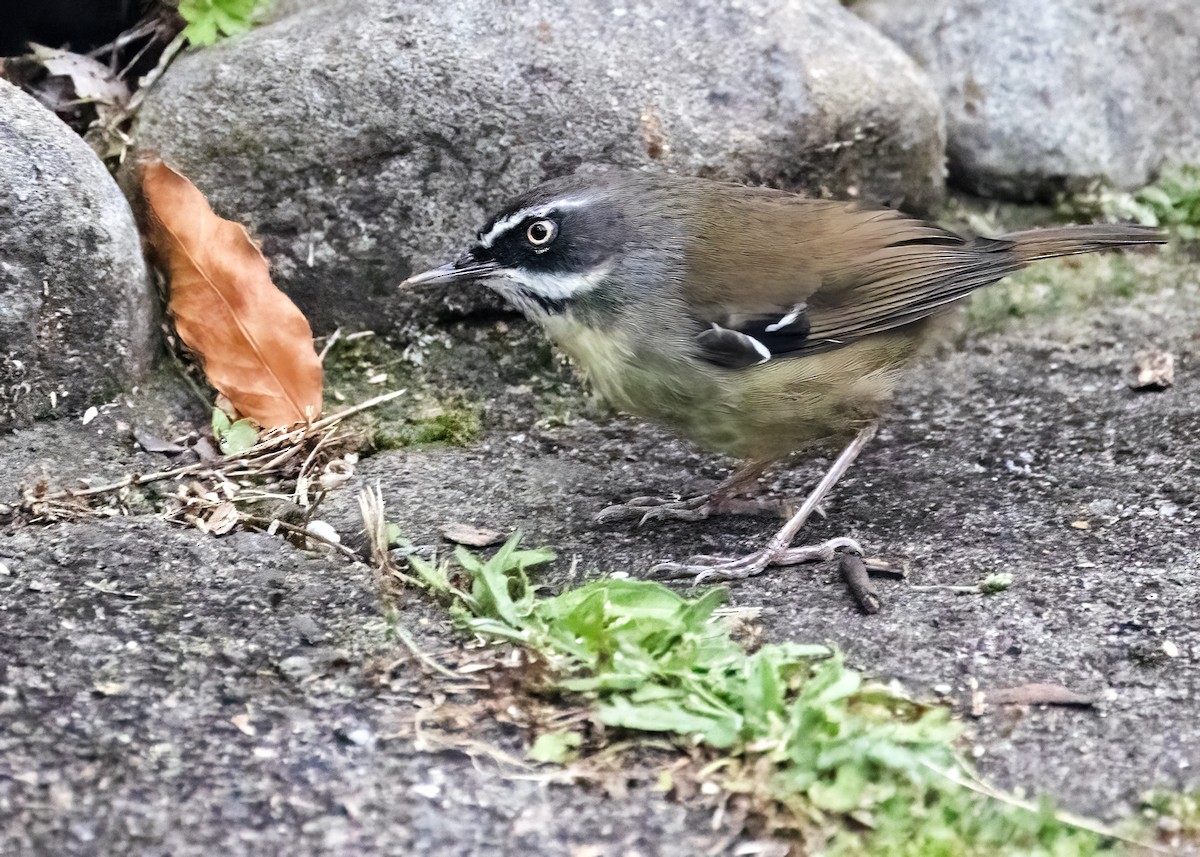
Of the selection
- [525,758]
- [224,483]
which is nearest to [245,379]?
[224,483]

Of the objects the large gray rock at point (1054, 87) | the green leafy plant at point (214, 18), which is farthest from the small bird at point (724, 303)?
the large gray rock at point (1054, 87)

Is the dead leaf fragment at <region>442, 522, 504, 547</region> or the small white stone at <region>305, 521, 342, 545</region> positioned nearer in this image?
the small white stone at <region>305, 521, 342, 545</region>

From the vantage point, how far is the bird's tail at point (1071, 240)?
171 inches

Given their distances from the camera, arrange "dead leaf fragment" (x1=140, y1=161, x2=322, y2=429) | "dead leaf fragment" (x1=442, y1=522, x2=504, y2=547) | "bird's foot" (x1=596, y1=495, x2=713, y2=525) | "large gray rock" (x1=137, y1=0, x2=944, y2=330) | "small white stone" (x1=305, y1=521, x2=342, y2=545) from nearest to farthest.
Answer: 1. "small white stone" (x1=305, y1=521, x2=342, y2=545)
2. "dead leaf fragment" (x1=442, y1=522, x2=504, y2=547)
3. "bird's foot" (x1=596, y1=495, x2=713, y2=525)
4. "dead leaf fragment" (x1=140, y1=161, x2=322, y2=429)
5. "large gray rock" (x1=137, y1=0, x2=944, y2=330)

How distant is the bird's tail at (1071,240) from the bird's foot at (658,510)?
1.41 m

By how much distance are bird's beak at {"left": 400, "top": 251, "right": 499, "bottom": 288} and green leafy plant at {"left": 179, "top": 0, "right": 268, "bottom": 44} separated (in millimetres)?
1467

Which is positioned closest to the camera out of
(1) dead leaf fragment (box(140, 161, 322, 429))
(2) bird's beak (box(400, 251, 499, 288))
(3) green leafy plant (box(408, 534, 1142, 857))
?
(3) green leafy plant (box(408, 534, 1142, 857))

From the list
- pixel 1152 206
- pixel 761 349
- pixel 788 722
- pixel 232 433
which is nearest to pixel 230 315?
pixel 232 433

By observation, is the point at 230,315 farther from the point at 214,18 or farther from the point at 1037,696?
the point at 1037,696

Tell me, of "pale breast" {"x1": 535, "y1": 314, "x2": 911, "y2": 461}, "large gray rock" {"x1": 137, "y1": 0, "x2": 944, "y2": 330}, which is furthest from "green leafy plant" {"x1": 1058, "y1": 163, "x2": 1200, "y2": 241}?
"pale breast" {"x1": 535, "y1": 314, "x2": 911, "y2": 461}

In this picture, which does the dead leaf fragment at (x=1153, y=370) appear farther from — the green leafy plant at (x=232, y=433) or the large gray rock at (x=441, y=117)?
the green leafy plant at (x=232, y=433)

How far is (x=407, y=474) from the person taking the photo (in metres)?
4.33

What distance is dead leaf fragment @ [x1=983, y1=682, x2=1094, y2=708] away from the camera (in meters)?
3.02

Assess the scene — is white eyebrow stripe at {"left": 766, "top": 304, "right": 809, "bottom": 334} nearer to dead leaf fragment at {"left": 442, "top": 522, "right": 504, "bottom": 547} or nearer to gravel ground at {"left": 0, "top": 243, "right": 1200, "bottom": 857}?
gravel ground at {"left": 0, "top": 243, "right": 1200, "bottom": 857}
